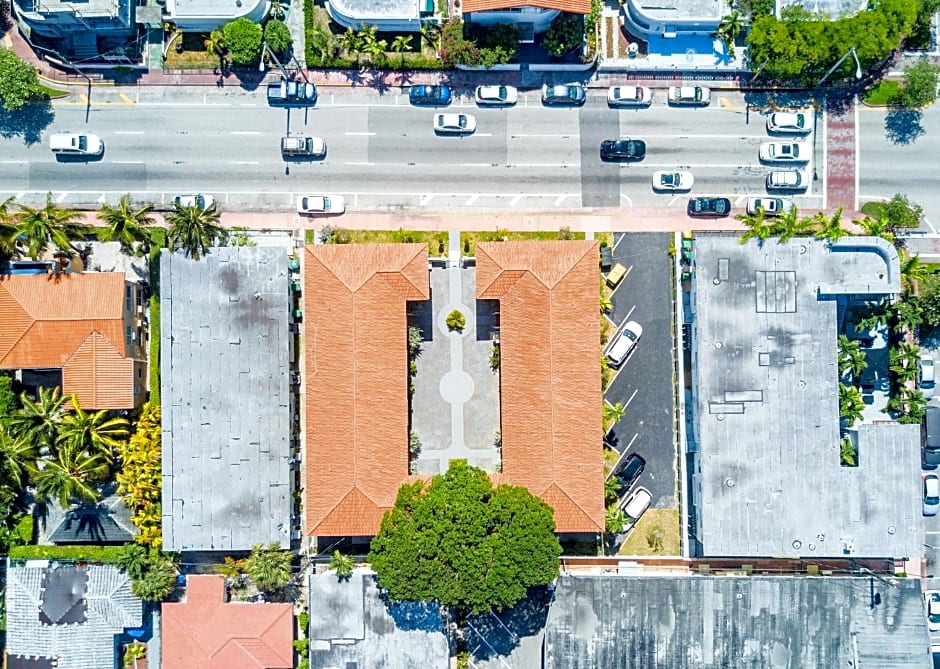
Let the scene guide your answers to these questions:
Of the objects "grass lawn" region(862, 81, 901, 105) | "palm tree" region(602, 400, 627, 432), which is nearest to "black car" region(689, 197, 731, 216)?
"grass lawn" region(862, 81, 901, 105)

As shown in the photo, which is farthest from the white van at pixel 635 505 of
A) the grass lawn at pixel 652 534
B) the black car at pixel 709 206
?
the black car at pixel 709 206

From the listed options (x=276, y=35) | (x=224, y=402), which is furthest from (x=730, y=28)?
(x=224, y=402)

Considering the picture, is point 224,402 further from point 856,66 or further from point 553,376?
point 856,66

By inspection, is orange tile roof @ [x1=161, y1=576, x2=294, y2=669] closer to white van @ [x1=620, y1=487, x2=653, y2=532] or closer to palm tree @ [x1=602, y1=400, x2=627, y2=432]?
white van @ [x1=620, y1=487, x2=653, y2=532]

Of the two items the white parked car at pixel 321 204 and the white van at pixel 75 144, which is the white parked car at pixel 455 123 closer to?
the white parked car at pixel 321 204

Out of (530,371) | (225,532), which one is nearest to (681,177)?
(530,371)

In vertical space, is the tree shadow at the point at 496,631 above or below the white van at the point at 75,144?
below
